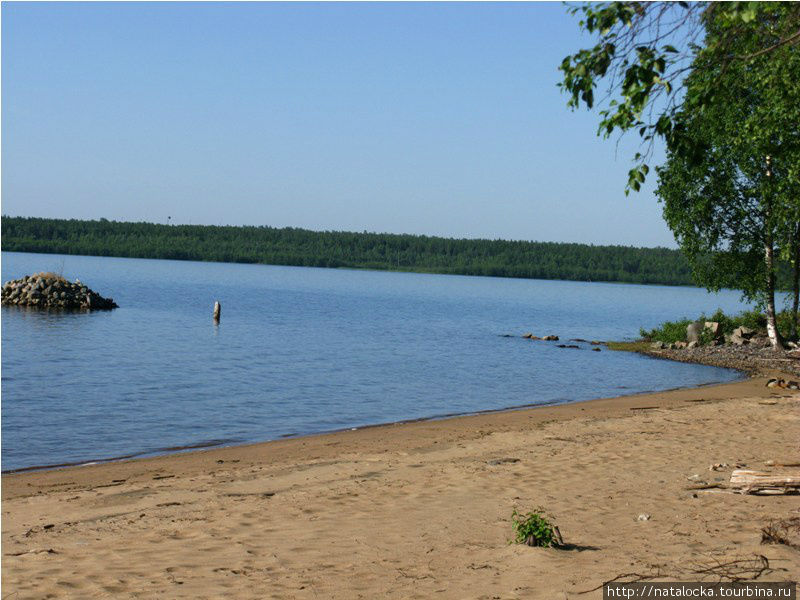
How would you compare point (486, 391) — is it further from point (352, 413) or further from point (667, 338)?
point (667, 338)

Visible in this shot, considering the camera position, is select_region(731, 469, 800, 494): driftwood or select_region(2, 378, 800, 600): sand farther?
select_region(731, 469, 800, 494): driftwood

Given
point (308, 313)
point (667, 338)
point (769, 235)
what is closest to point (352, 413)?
point (769, 235)

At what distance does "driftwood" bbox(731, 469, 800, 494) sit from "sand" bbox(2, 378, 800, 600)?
22cm

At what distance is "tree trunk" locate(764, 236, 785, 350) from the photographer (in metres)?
35.6

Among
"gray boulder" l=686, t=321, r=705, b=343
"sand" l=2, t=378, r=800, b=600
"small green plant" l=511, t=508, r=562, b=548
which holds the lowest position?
"sand" l=2, t=378, r=800, b=600

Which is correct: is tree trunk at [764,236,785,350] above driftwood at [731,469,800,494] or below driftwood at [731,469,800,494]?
above

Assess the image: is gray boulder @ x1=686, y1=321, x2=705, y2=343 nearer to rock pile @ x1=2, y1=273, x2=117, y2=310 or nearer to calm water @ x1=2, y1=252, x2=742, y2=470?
calm water @ x1=2, y1=252, x2=742, y2=470

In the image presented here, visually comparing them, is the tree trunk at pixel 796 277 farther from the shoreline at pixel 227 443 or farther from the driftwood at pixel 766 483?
the driftwood at pixel 766 483

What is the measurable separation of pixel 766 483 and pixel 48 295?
59.7 metres

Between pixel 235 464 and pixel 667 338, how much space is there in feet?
116

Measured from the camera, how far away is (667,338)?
46438mm

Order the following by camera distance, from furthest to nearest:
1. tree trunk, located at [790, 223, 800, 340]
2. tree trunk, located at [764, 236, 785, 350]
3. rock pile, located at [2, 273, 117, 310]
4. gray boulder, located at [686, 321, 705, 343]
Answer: rock pile, located at [2, 273, 117, 310], gray boulder, located at [686, 321, 705, 343], tree trunk, located at [764, 236, 785, 350], tree trunk, located at [790, 223, 800, 340]

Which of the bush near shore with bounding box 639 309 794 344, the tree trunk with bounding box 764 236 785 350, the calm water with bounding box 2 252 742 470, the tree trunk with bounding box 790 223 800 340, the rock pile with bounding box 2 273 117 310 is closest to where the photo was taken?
the calm water with bounding box 2 252 742 470

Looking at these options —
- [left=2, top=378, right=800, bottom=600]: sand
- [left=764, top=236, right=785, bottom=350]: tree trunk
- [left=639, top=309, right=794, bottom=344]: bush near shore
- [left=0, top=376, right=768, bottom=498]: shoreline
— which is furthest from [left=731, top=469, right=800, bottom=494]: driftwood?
[left=639, top=309, right=794, bottom=344]: bush near shore
